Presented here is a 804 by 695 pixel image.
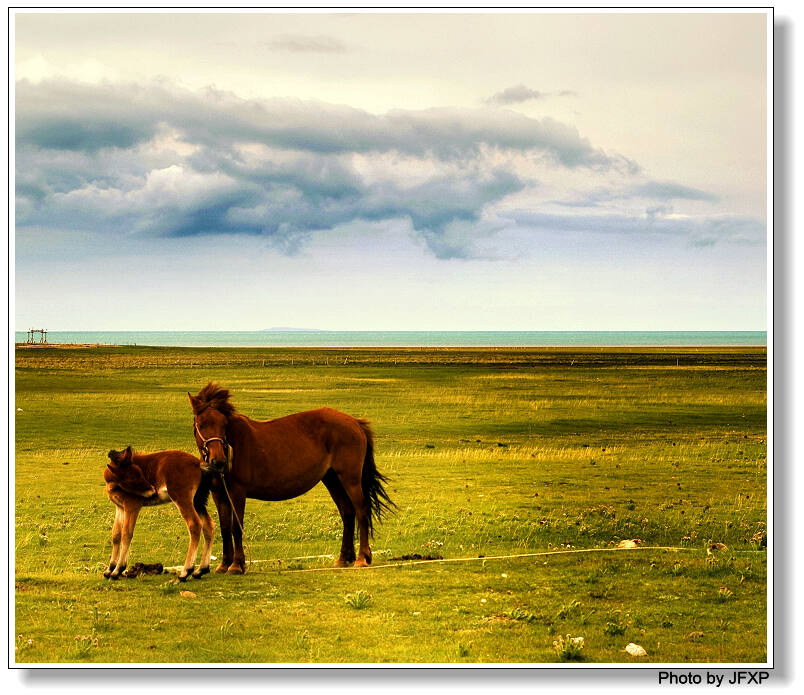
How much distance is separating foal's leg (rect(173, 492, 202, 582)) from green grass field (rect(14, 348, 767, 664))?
145mm

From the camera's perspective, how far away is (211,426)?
720 cm

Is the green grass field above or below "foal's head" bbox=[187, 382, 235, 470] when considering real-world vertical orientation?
below

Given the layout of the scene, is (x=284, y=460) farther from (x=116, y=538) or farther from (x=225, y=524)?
(x=116, y=538)

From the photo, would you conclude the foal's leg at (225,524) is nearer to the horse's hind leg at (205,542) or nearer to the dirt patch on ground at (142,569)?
the horse's hind leg at (205,542)

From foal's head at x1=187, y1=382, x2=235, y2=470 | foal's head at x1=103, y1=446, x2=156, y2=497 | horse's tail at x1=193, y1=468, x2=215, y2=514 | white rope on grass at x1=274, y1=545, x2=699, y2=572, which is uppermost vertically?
foal's head at x1=187, y1=382, x2=235, y2=470

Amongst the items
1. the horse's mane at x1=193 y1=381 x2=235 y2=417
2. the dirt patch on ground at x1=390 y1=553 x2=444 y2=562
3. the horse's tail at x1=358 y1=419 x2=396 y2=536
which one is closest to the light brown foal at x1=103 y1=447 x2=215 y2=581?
the horse's mane at x1=193 y1=381 x2=235 y2=417

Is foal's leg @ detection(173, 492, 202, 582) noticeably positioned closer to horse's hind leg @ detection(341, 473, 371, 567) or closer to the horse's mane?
the horse's mane


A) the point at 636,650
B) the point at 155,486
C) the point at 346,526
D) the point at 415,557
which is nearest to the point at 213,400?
the point at 155,486

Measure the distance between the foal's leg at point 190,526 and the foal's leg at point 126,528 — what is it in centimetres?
38

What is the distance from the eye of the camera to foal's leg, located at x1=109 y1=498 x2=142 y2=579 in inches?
286

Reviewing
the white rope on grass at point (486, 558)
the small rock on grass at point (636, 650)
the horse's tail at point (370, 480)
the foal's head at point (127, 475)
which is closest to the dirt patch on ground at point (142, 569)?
the foal's head at point (127, 475)
